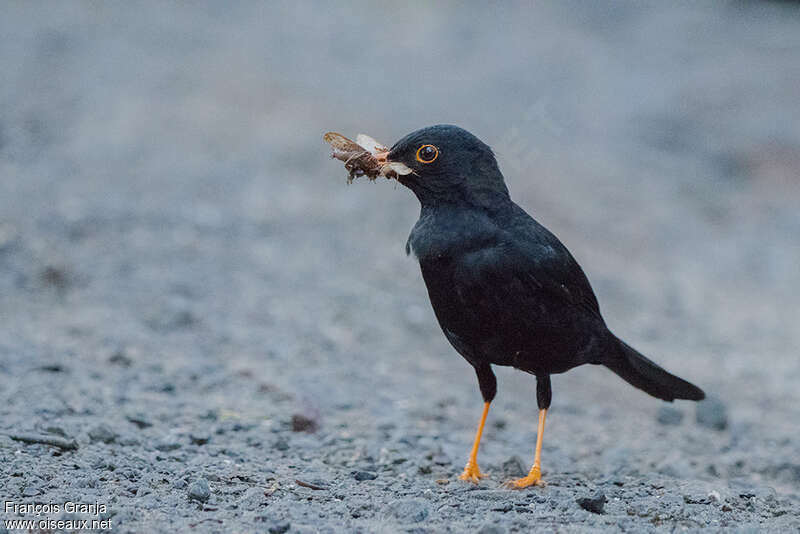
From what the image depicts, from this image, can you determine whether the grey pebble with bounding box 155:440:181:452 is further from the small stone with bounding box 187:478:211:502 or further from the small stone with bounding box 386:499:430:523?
the small stone with bounding box 386:499:430:523

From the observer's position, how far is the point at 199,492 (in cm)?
430

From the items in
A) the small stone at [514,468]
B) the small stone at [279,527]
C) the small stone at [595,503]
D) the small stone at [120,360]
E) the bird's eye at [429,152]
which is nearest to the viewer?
the small stone at [279,527]

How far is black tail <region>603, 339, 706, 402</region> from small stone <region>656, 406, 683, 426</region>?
2.12 meters

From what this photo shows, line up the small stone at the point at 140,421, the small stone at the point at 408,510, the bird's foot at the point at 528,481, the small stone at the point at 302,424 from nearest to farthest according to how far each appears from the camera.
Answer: the small stone at the point at 408,510 → the bird's foot at the point at 528,481 → the small stone at the point at 140,421 → the small stone at the point at 302,424

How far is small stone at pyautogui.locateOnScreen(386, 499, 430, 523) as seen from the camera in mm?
4156

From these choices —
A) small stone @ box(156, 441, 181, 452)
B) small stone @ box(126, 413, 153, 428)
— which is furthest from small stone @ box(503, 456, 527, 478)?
small stone @ box(126, 413, 153, 428)

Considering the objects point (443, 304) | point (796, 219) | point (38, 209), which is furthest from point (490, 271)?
point (796, 219)

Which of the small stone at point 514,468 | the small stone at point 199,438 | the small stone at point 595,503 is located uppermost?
the small stone at point 514,468

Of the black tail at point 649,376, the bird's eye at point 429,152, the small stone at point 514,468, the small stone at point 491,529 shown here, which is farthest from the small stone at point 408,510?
the black tail at point 649,376

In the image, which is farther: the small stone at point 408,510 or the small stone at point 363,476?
the small stone at point 363,476

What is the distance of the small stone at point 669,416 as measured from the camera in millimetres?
7910

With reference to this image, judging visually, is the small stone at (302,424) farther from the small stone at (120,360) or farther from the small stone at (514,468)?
the small stone at (120,360)

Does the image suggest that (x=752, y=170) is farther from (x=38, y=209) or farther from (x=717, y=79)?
(x=38, y=209)

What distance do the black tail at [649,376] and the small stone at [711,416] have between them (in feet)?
7.07
